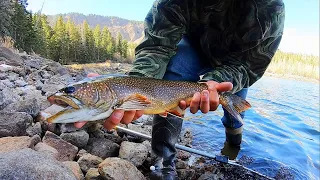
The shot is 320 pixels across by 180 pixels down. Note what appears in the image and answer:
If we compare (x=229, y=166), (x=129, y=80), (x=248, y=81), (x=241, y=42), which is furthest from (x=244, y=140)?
(x=129, y=80)

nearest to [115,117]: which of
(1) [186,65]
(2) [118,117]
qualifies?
(2) [118,117]

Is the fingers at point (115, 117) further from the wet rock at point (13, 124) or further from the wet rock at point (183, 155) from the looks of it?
the wet rock at point (183, 155)

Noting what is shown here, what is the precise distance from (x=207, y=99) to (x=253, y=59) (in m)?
1.14

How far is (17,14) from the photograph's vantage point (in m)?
40.8

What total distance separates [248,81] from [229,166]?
124 cm

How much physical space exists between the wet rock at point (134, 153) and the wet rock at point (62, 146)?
1.77ft

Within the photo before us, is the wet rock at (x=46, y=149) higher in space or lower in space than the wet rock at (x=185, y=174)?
higher

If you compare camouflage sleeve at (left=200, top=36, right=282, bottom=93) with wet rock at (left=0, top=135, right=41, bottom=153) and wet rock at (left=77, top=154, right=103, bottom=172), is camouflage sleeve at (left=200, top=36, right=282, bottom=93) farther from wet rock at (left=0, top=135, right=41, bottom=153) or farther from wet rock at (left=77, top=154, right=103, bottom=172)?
wet rock at (left=0, top=135, right=41, bottom=153)

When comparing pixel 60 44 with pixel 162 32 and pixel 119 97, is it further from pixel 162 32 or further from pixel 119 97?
pixel 119 97

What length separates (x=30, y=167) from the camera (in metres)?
2.13

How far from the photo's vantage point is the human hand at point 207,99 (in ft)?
7.75

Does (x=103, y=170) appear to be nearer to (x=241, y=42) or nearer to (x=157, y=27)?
(x=157, y=27)

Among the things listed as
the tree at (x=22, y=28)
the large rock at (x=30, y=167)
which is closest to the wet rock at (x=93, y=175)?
the large rock at (x=30, y=167)

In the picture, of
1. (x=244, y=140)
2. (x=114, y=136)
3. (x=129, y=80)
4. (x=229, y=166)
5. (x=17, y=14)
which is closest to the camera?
(x=129, y=80)
